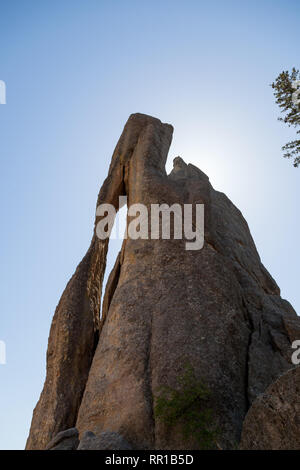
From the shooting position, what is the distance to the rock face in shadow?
1088cm

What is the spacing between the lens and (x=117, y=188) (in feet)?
63.2

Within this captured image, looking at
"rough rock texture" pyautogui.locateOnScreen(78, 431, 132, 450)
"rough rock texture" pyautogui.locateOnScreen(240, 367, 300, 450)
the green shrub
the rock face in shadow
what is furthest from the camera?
the rock face in shadow

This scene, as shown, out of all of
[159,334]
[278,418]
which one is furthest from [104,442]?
[278,418]

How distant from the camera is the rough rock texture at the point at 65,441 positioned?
9.88m

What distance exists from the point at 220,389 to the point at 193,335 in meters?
1.59

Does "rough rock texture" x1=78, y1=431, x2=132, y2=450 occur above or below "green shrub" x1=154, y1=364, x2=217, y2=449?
below

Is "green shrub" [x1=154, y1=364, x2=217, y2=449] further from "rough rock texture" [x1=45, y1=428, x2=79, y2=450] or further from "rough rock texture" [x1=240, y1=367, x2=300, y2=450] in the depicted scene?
"rough rock texture" [x1=45, y1=428, x2=79, y2=450]

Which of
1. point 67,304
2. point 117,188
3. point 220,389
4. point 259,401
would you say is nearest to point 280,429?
point 259,401

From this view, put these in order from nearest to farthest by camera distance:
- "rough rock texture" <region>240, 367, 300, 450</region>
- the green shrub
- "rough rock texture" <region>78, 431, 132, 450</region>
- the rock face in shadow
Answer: "rough rock texture" <region>240, 367, 300, 450</region> → "rough rock texture" <region>78, 431, 132, 450</region> → the green shrub → the rock face in shadow

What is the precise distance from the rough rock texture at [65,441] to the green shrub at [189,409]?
1.96m

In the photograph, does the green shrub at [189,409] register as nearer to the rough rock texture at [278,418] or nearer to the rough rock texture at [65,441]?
the rough rock texture at [278,418]

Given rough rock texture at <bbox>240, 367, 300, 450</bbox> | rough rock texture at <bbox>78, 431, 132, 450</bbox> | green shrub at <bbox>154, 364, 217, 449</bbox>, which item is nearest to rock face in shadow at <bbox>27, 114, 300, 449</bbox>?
green shrub at <bbox>154, 364, 217, 449</bbox>

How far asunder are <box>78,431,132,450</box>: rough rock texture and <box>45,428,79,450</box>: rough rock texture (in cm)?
83
